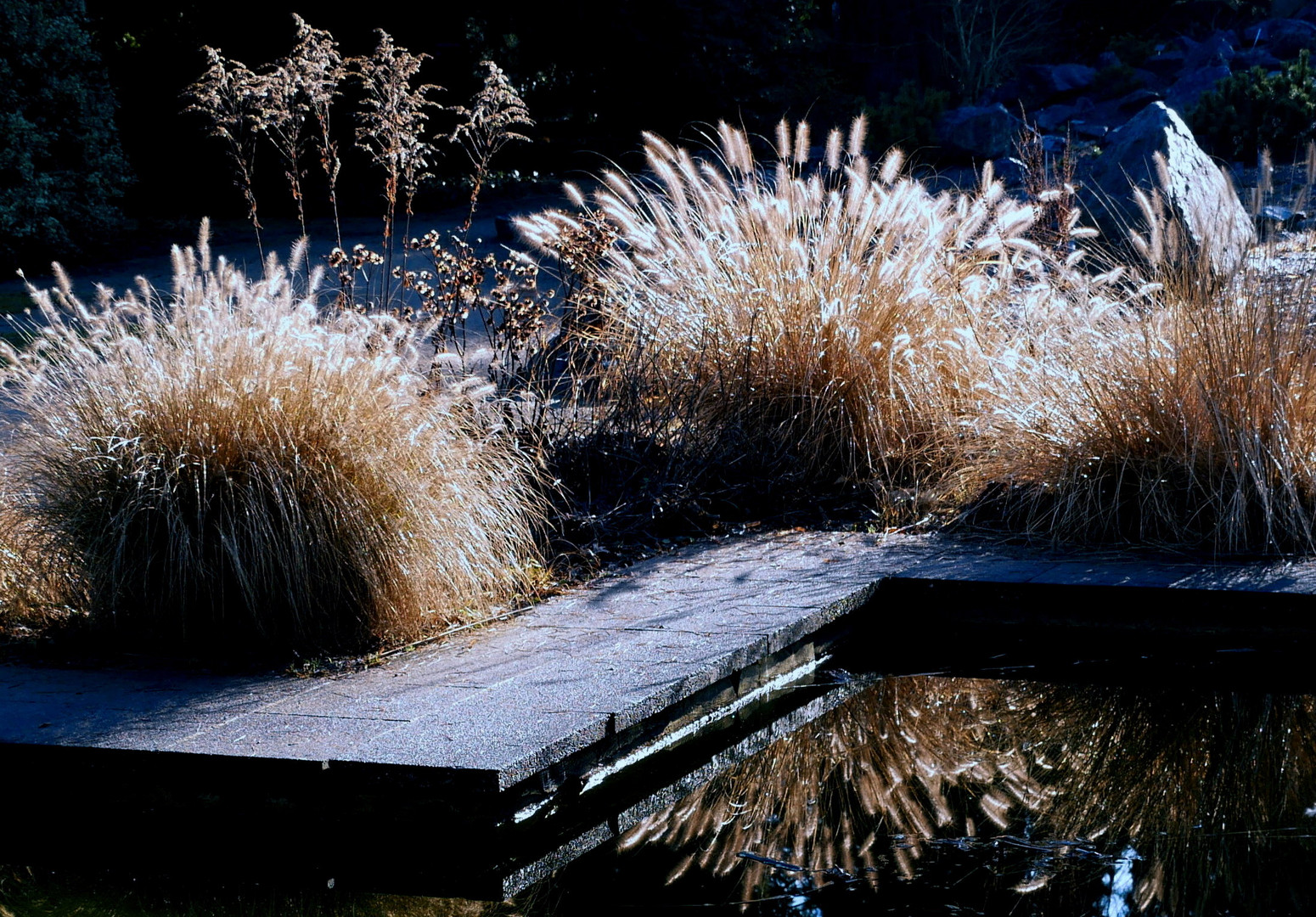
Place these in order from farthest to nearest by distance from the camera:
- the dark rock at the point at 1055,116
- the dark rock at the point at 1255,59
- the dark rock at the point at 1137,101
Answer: the dark rock at the point at 1255,59 → the dark rock at the point at 1137,101 → the dark rock at the point at 1055,116

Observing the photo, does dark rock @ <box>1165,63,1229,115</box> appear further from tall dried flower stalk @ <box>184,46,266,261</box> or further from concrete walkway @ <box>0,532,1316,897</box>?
tall dried flower stalk @ <box>184,46,266,261</box>

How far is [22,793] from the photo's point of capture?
9.17ft

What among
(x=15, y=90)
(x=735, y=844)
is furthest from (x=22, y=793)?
(x=15, y=90)

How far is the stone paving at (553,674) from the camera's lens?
2727 mm

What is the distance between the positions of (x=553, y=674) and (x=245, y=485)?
3.03 feet

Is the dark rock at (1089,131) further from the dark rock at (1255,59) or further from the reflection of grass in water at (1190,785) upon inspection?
the reflection of grass in water at (1190,785)

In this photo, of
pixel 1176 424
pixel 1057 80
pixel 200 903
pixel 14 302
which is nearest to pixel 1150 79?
pixel 1057 80

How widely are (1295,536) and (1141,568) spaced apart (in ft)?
1.59

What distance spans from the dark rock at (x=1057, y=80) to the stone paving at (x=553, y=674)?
1505cm

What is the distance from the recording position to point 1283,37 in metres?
17.5

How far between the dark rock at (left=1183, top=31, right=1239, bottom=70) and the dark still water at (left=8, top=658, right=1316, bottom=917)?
1560 cm

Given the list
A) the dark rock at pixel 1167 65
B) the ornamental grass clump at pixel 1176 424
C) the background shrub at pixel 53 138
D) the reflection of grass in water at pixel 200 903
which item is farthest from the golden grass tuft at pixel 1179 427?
the dark rock at pixel 1167 65

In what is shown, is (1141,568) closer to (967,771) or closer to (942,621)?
(942,621)

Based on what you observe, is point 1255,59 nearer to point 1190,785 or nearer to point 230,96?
point 230,96
